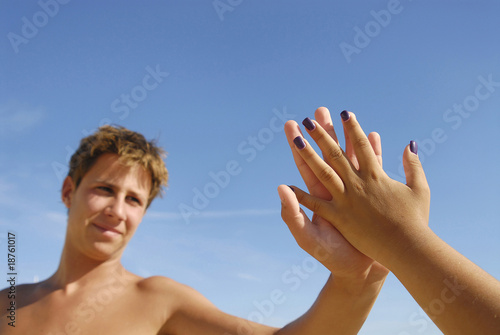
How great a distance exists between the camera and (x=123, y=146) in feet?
13.0

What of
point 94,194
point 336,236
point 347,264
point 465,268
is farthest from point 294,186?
point 94,194

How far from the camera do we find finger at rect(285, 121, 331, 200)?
227 cm

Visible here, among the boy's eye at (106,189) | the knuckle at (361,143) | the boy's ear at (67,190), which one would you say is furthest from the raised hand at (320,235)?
the boy's ear at (67,190)

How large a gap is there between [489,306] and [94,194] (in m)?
3.17

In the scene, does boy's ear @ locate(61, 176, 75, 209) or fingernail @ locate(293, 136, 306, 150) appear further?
boy's ear @ locate(61, 176, 75, 209)

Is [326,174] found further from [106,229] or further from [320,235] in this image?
[106,229]

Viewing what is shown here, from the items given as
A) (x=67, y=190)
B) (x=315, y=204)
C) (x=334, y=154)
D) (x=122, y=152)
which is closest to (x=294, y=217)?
(x=315, y=204)

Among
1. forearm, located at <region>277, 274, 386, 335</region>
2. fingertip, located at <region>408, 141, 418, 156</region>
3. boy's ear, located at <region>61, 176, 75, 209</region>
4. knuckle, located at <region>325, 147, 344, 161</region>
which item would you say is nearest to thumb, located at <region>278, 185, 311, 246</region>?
knuckle, located at <region>325, 147, 344, 161</region>

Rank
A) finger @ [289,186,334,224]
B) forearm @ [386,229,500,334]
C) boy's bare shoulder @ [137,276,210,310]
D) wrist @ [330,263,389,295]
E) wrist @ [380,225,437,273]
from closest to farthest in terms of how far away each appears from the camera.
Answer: forearm @ [386,229,500,334] < wrist @ [380,225,437,273] < finger @ [289,186,334,224] < wrist @ [330,263,389,295] < boy's bare shoulder @ [137,276,210,310]

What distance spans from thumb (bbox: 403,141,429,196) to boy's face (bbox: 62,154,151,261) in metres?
2.40

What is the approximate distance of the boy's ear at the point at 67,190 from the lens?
4.04 m

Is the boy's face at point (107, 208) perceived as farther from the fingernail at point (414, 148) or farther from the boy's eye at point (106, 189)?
the fingernail at point (414, 148)

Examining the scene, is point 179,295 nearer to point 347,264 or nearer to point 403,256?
point 347,264

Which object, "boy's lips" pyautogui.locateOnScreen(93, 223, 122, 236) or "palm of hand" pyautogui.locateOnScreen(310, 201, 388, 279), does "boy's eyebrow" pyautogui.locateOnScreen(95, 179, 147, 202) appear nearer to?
"boy's lips" pyautogui.locateOnScreen(93, 223, 122, 236)
